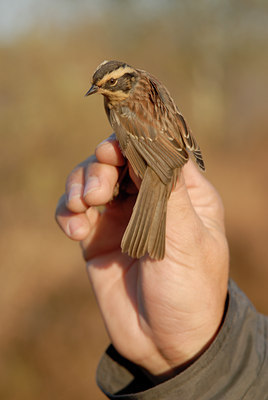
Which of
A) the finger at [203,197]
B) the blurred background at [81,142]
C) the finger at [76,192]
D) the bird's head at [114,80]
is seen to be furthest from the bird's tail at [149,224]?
the blurred background at [81,142]

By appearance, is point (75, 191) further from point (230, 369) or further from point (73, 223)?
point (230, 369)

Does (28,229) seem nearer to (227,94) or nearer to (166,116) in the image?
(166,116)

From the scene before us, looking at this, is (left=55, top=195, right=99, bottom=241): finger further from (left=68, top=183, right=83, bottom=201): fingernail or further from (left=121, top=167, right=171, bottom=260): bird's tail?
(left=121, top=167, right=171, bottom=260): bird's tail

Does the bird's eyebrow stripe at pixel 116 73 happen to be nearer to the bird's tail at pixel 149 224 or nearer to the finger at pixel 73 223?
the bird's tail at pixel 149 224

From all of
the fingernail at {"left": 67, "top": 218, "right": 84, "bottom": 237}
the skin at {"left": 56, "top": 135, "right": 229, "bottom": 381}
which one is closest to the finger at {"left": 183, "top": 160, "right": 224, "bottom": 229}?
the skin at {"left": 56, "top": 135, "right": 229, "bottom": 381}

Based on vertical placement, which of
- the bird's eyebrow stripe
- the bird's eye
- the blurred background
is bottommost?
the blurred background

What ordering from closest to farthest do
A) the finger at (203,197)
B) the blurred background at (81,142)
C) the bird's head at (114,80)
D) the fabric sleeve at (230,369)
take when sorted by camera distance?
the fabric sleeve at (230,369) < the bird's head at (114,80) < the finger at (203,197) < the blurred background at (81,142)

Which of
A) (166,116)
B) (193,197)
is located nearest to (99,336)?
(193,197)
